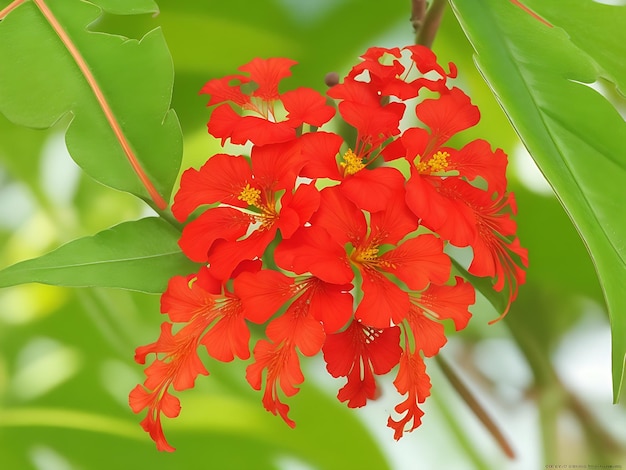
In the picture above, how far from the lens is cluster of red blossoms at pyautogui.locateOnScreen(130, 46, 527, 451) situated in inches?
15.6

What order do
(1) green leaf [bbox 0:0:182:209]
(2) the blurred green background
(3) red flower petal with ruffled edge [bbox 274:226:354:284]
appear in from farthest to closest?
(2) the blurred green background < (1) green leaf [bbox 0:0:182:209] < (3) red flower petal with ruffled edge [bbox 274:226:354:284]

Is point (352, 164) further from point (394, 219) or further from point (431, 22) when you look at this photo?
point (431, 22)

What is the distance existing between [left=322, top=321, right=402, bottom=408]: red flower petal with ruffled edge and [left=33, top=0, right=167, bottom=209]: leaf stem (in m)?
0.19

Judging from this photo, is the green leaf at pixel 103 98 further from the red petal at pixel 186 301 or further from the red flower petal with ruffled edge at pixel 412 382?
the red flower petal with ruffled edge at pixel 412 382

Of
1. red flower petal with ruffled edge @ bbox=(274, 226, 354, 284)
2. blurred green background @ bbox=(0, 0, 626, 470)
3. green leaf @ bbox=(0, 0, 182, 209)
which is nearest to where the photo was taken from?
red flower petal with ruffled edge @ bbox=(274, 226, 354, 284)

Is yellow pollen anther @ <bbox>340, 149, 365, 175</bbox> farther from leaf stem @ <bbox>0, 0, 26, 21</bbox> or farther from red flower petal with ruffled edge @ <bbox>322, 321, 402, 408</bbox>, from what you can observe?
leaf stem @ <bbox>0, 0, 26, 21</bbox>

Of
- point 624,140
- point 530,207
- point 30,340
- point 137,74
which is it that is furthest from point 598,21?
point 30,340

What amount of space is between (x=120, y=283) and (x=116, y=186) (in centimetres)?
7

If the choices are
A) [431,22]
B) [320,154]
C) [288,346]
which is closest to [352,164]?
Result: [320,154]

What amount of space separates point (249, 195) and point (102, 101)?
148 millimetres

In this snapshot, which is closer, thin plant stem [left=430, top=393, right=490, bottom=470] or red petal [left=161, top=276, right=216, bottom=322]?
red petal [left=161, top=276, right=216, bottom=322]

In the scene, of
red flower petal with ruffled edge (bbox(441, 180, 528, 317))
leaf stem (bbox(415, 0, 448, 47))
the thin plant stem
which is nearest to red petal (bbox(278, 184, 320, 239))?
red flower petal with ruffled edge (bbox(441, 180, 528, 317))

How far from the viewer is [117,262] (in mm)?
490

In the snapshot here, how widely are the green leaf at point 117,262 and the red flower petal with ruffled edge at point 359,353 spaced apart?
0.49 ft
